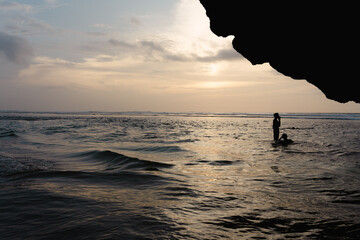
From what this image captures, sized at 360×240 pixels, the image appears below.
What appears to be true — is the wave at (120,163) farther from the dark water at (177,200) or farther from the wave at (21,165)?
the wave at (21,165)

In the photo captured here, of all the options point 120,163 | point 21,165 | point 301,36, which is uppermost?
point 301,36

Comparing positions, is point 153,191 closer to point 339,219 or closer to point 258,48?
point 339,219

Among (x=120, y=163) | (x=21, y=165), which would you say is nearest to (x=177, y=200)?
(x=120, y=163)

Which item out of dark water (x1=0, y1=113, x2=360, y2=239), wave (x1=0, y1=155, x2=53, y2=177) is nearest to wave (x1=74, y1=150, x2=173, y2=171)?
dark water (x1=0, y1=113, x2=360, y2=239)

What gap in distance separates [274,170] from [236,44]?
6247 mm

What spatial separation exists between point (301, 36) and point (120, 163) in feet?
29.5

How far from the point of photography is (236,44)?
1192cm

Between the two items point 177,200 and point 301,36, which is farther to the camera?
point 301,36

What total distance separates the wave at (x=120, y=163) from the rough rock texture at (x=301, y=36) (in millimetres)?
6679

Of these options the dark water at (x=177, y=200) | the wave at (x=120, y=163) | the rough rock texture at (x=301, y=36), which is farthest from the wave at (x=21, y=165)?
the rough rock texture at (x=301, y=36)

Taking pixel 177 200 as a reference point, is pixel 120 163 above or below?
below

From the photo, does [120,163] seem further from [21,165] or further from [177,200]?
[177,200]

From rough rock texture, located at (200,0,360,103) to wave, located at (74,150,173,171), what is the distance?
6.68 m

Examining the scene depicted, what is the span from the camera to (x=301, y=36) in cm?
934
